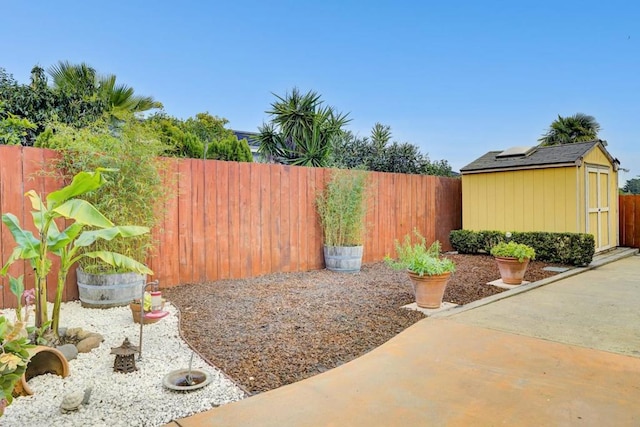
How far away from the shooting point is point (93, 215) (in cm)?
280

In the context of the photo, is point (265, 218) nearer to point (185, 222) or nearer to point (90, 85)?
point (185, 222)

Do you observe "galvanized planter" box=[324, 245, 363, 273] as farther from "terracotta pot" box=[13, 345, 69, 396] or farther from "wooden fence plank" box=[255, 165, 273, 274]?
"terracotta pot" box=[13, 345, 69, 396]

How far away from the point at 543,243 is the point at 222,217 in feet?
21.1

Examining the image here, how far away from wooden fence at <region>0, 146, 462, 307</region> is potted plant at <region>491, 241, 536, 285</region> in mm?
2596

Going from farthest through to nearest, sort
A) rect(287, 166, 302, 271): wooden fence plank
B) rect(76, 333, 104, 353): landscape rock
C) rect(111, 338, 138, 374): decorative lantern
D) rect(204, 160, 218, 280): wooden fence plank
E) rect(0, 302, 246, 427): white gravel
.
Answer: rect(287, 166, 302, 271): wooden fence plank < rect(204, 160, 218, 280): wooden fence plank < rect(76, 333, 104, 353): landscape rock < rect(111, 338, 138, 374): decorative lantern < rect(0, 302, 246, 427): white gravel

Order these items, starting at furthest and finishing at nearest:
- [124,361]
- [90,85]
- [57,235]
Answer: [90,85] < [57,235] < [124,361]

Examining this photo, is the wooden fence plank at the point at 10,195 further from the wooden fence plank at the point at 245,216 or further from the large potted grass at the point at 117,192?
the wooden fence plank at the point at 245,216

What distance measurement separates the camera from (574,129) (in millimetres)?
15969

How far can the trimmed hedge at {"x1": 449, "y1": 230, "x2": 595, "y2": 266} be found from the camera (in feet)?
24.0

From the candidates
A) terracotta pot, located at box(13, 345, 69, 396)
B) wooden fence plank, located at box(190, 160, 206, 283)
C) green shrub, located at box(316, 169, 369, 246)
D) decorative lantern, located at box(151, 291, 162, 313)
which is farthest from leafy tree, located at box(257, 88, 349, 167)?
terracotta pot, located at box(13, 345, 69, 396)

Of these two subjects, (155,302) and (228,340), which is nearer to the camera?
(228,340)

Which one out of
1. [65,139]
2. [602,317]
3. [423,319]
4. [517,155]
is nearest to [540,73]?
[517,155]

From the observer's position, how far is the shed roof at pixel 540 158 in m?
8.05

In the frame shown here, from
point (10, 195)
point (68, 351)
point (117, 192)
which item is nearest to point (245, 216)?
point (117, 192)
